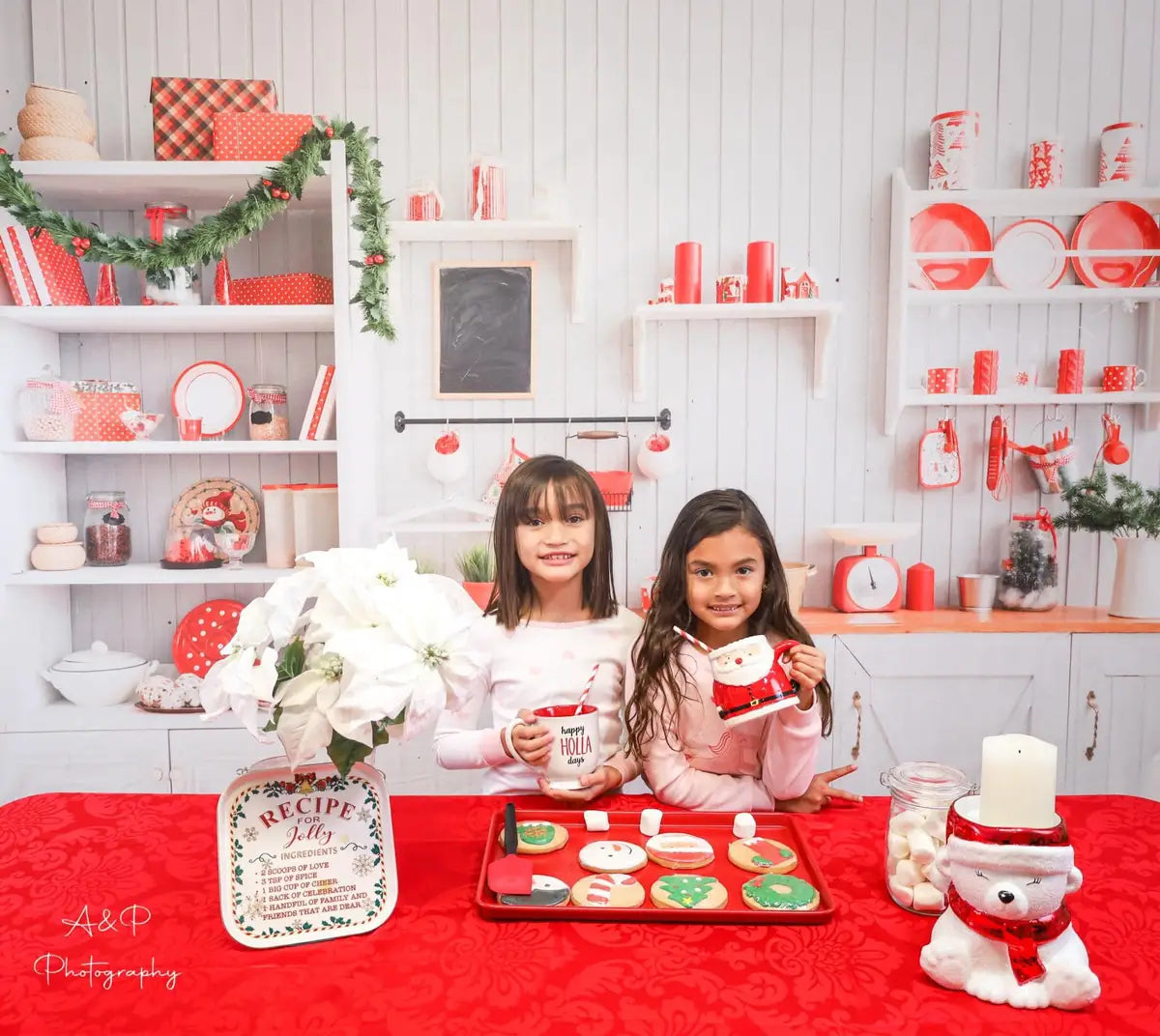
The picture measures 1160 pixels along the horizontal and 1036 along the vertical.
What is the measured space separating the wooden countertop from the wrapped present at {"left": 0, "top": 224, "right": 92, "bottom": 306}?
236cm

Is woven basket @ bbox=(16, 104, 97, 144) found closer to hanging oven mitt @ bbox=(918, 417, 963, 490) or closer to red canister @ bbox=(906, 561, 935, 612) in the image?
hanging oven mitt @ bbox=(918, 417, 963, 490)

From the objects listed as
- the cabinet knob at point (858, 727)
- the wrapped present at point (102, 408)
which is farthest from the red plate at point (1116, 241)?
the wrapped present at point (102, 408)

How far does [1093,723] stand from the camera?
2396 millimetres

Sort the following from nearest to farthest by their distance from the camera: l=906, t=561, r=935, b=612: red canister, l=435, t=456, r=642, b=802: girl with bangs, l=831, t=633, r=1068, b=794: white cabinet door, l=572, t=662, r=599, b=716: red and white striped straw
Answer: l=572, t=662, r=599, b=716: red and white striped straw < l=435, t=456, r=642, b=802: girl with bangs < l=831, t=633, r=1068, b=794: white cabinet door < l=906, t=561, r=935, b=612: red canister

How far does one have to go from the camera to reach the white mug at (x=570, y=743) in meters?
1.08

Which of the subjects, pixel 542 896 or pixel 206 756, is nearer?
pixel 542 896

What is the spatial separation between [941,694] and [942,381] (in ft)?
3.15

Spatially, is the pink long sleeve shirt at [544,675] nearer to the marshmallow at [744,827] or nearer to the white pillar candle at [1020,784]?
the marshmallow at [744,827]

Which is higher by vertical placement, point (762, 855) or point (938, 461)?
point (938, 461)

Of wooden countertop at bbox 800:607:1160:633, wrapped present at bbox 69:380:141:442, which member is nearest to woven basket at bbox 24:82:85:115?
wrapped present at bbox 69:380:141:442

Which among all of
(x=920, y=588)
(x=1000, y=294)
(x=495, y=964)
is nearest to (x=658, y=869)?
(x=495, y=964)

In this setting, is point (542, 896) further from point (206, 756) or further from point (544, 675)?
point (206, 756)

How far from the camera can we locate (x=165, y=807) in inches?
46.4

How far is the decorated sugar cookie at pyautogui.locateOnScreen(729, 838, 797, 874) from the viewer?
982 millimetres
